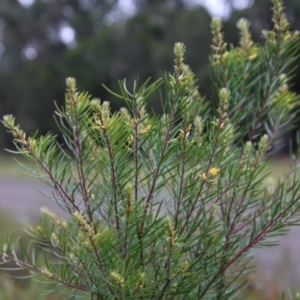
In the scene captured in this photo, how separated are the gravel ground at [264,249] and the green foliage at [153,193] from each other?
0.40 feet

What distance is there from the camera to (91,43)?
2166cm

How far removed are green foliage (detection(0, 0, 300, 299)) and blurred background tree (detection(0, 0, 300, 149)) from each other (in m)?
11.8

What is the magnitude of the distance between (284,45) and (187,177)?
0.36 meters

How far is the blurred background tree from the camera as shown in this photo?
16922 millimetres

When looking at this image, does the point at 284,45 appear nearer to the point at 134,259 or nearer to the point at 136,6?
the point at 134,259

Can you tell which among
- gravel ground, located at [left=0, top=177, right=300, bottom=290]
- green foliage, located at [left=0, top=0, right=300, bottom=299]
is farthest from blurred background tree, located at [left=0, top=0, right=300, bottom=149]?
green foliage, located at [left=0, top=0, right=300, bottom=299]

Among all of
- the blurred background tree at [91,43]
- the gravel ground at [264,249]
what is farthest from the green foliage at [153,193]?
the blurred background tree at [91,43]

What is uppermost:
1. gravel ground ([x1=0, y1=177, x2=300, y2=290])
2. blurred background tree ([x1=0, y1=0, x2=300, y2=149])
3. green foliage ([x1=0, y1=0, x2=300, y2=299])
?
blurred background tree ([x1=0, y1=0, x2=300, y2=149])

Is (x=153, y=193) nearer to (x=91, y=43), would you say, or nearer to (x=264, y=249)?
(x=264, y=249)

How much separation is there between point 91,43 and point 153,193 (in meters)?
21.3

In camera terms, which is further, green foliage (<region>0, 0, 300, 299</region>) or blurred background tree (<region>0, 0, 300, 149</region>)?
blurred background tree (<region>0, 0, 300, 149</region>)

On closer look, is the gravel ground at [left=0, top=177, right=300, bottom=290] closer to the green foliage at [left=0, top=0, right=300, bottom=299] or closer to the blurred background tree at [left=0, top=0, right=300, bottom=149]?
the green foliage at [left=0, top=0, right=300, bottom=299]

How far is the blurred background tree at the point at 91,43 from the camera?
16922mm

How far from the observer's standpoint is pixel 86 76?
67.8 feet
